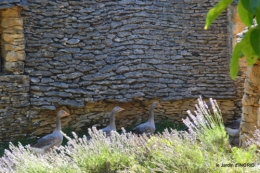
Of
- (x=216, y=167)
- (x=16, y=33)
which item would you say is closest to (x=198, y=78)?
(x=16, y=33)

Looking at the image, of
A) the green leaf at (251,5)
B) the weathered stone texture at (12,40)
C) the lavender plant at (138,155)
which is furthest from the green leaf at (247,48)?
the weathered stone texture at (12,40)

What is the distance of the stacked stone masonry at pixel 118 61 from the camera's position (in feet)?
33.0

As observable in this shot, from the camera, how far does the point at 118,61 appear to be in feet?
34.3

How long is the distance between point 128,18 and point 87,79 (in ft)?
5.14

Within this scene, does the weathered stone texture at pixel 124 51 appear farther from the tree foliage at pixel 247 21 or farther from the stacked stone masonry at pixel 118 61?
the tree foliage at pixel 247 21

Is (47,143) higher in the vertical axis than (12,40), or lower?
lower

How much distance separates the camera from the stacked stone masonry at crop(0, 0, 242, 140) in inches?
396

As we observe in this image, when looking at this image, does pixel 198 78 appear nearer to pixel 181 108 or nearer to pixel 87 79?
pixel 181 108

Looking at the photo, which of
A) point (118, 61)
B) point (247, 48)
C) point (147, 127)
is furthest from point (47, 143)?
point (247, 48)

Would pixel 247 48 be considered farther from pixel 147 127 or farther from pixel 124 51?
pixel 124 51

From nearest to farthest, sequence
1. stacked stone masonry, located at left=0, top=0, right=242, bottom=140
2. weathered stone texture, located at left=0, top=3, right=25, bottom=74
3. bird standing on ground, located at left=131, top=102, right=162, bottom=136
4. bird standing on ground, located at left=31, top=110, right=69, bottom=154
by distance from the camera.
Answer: bird standing on ground, located at left=31, top=110, right=69, bottom=154, bird standing on ground, located at left=131, top=102, right=162, bottom=136, weathered stone texture, located at left=0, top=3, right=25, bottom=74, stacked stone masonry, located at left=0, top=0, right=242, bottom=140

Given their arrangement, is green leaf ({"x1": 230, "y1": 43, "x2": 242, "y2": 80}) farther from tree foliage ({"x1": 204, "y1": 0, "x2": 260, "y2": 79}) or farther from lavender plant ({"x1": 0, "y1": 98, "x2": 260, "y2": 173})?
lavender plant ({"x1": 0, "y1": 98, "x2": 260, "y2": 173})

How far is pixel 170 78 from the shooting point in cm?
1066

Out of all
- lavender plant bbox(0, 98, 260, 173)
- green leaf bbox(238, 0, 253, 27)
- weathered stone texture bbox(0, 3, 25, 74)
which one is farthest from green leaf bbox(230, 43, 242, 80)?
weathered stone texture bbox(0, 3, 25, 74)
